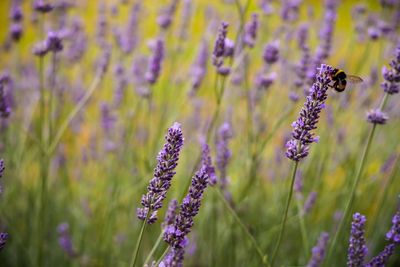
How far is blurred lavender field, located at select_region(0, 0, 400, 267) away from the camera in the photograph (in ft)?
4.78

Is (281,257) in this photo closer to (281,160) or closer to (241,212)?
(241,212)

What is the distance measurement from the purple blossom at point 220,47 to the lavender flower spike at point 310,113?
1.91 feet

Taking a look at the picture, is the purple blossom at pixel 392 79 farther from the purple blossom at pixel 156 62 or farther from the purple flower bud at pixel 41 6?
the purple flower bud at pixel 41 6

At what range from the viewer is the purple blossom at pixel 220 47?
5.07 feet

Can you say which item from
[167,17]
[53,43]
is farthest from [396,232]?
[167,17]

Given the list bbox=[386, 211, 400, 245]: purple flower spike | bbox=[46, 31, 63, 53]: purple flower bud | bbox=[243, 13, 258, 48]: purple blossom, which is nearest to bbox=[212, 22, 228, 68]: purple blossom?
bbox=[243, 13, 258, 48]: purple blossom

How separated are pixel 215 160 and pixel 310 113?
3.10ft

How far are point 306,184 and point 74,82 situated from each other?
2.24 m

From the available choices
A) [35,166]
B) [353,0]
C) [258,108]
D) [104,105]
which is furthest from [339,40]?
[35,166]

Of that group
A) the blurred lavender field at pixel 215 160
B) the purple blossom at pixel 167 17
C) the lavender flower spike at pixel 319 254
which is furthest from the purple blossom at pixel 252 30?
the lavender flower spike at pixel 319 254

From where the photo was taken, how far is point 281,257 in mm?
2240

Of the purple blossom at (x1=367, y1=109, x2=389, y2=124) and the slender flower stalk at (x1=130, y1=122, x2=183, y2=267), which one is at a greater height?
the purple blossom at (x1=367, y1=109, x2=389, y2=124)

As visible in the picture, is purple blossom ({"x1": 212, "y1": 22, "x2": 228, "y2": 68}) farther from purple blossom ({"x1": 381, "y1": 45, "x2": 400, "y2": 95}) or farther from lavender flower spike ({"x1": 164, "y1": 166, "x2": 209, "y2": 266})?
lavender flower spike ({"x1": 164, "y1": 166, "x2": 209, "y2": 266})

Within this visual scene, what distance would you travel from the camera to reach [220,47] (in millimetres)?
1614
